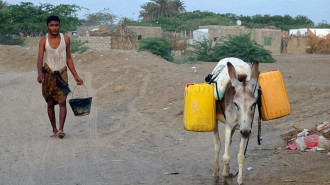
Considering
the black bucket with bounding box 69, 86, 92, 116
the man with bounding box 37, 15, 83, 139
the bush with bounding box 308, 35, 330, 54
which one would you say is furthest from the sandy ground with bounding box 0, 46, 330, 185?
the bush with bounding box 308, 35, 330, 54

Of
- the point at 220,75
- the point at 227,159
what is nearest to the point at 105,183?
the point at 227,159

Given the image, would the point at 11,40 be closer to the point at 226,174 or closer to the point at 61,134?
the point at 61,134

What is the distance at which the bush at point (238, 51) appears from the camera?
29219 mm

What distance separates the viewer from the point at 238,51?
95.5 feet

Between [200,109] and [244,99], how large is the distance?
2.73ft

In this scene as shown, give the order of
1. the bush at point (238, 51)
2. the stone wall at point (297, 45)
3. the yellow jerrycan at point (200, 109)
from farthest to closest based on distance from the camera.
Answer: the stone wall at point (297, 45)
the bush at point (238, 51)
the yellow jerrycan at point (200, 109)

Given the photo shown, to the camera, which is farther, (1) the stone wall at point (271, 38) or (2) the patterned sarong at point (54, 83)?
(1) the stone wall at point (271, 38)

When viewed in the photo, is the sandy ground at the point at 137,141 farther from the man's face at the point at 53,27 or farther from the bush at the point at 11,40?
the bush at the point at 11,40

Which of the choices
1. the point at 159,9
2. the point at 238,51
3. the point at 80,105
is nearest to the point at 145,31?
the point at 238,51

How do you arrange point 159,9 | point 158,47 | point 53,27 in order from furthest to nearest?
point 159,9 → point 158,47 → point 53,27

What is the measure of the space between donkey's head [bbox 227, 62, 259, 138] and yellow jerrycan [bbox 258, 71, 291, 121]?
1.73 feet

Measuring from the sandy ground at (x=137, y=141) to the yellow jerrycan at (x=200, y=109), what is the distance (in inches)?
25.9

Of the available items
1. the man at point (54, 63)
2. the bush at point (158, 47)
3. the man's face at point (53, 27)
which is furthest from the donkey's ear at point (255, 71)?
the bush at point (158, 47)

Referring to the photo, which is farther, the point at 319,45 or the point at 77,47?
the point at 319,45
